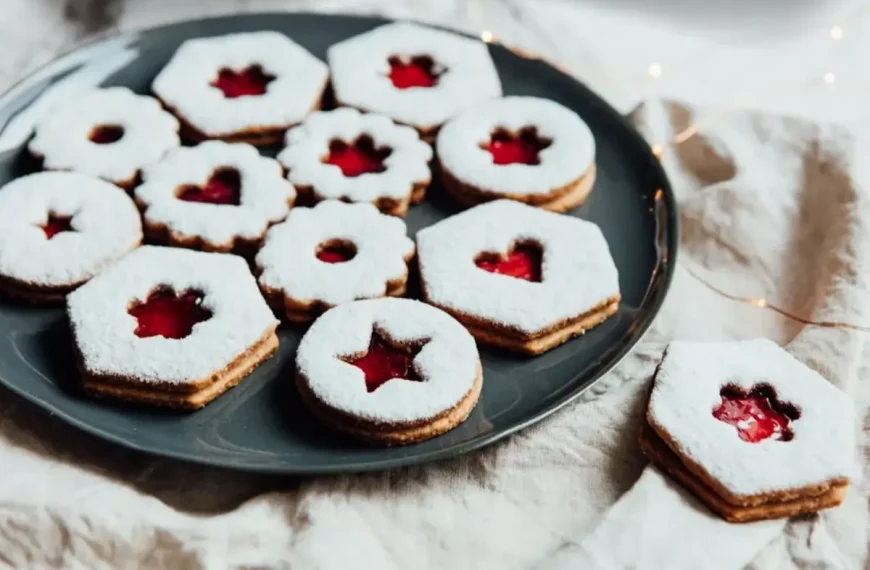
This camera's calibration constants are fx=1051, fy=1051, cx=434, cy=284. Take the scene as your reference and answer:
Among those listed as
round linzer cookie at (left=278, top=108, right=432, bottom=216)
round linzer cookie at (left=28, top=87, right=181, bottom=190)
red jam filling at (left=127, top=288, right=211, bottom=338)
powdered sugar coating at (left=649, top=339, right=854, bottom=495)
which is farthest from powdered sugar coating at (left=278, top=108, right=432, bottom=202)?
powdered sugar coating at (left=649, top=339, right=854, bottom=495)

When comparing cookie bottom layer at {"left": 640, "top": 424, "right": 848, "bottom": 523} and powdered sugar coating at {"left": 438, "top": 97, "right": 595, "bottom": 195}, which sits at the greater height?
powdered sugar coating at {"left": 438, "top": 97, "right": 595, "bottom": 195}

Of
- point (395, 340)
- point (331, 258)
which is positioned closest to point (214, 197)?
point (331, 258)

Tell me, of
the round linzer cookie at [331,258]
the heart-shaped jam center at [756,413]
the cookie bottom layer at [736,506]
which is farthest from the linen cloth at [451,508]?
the round linzer cookie at [331,258]

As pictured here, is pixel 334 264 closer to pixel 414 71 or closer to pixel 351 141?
pixel 351 141

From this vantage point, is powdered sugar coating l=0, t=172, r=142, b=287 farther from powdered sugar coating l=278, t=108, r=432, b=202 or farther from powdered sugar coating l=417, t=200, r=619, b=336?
powdered sugar coating l=417, t=200, r=619, b=336

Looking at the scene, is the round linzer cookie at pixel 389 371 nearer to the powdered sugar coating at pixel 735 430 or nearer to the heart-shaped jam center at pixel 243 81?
the powdered sugar coating at pixel 735 430
